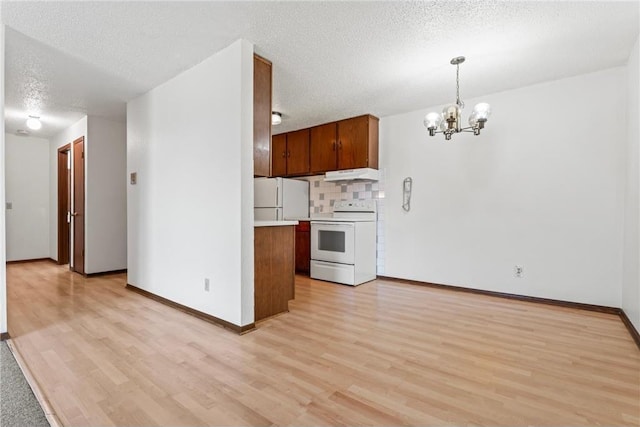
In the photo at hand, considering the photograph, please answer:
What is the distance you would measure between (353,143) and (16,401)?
415cm

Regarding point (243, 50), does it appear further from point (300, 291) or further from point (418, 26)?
point (300, 291)

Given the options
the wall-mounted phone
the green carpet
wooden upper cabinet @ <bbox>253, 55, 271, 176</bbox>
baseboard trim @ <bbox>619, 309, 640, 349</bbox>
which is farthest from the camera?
the wall-mounted phone

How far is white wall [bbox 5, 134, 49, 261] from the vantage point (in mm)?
5594

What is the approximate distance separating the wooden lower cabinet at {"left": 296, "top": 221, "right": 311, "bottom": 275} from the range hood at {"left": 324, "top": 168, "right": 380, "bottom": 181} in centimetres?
83

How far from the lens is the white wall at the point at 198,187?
2.53 m

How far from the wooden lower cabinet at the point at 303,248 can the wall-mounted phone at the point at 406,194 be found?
148 centimetres

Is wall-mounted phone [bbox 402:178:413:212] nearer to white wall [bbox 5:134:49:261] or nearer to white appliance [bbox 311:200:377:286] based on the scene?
white appliance [bbox 311:200:377:286]

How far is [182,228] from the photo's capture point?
3.09m

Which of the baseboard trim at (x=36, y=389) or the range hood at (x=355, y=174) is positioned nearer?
the baseboard trim at (x=36, y=389)

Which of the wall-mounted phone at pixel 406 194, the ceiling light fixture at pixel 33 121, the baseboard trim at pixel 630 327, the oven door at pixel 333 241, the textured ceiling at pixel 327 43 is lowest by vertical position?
the baseboard trim at pixel 630 327

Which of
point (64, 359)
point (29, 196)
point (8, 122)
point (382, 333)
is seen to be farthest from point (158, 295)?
point (29, 196)

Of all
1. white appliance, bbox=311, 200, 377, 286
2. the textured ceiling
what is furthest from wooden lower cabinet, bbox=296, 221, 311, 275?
the textured ceiling

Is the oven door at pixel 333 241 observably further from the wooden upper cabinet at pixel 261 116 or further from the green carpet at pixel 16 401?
the green carpet at pixel 16 401

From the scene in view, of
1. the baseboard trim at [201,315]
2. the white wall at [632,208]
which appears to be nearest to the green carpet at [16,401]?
the baseboard trim at [201,315]
